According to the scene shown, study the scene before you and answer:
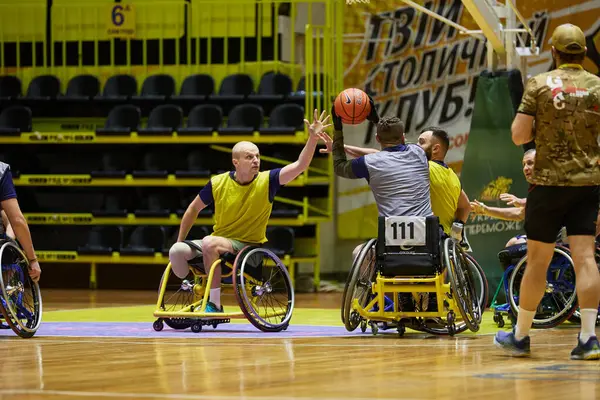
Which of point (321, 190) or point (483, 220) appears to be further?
point (321, 190)

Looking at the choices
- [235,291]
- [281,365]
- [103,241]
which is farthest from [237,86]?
[281,365]

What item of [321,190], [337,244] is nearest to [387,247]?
[321,190]

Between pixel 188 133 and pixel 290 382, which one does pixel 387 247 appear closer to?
pixel 290 382

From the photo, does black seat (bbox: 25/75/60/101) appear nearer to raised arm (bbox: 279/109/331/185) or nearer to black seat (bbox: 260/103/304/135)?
black seat (bbox: 260/103/304/135)

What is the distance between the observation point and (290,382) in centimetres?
402

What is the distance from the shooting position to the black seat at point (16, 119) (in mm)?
11914

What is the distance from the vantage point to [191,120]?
1155cm

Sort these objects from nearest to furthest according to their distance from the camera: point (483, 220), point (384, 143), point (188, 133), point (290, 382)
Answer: point (290, 382) < point (384, 143) < point (483, 220) < point (188, 133)

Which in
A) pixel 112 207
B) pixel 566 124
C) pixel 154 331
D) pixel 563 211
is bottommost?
pixel 154 331

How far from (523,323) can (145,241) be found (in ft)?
23.2

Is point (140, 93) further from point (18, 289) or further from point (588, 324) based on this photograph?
point (588, 324)

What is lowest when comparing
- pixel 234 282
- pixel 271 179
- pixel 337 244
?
pixel 337 244

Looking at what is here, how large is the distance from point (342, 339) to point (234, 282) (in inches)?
27.3

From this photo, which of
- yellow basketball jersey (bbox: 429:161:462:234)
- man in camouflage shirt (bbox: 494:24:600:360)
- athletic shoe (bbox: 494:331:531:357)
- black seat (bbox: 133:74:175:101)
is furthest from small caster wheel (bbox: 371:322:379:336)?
black seat (bbox: 133:74:175:101)
